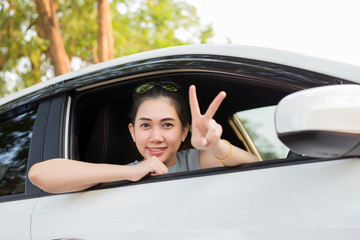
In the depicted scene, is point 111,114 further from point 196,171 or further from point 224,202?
point 224,202

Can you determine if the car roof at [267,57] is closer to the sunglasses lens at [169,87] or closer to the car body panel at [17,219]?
the sunglasses lens at [169,87]

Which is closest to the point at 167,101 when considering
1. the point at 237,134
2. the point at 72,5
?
the point at 237,134

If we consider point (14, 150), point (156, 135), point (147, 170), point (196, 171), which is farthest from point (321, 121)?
point (14, 150)

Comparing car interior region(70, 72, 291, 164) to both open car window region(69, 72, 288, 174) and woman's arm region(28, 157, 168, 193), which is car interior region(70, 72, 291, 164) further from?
woman's arm region(28, 157, 168, 193)

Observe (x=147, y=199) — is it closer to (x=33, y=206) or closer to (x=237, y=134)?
(x=33, y=206)

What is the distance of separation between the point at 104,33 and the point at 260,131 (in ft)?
14.9

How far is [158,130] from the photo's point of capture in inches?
73.8

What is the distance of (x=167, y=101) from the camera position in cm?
197

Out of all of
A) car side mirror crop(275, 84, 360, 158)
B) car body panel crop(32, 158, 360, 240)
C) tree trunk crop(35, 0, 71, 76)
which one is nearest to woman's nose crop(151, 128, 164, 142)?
car body panel crop(32, 158, 360, 240)

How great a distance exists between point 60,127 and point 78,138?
0.26 meters

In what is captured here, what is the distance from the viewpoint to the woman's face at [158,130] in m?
1.87

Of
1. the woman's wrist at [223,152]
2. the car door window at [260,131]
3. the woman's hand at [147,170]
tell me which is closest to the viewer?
the woman's wrist at [223,152]

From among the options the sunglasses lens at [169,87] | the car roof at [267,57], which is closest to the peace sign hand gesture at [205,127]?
the car roof at [267,57]

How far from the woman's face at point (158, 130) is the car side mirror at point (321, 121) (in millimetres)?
810
